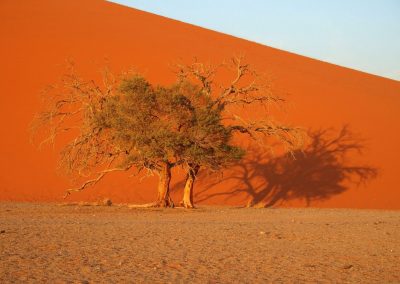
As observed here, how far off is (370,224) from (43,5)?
39.1m

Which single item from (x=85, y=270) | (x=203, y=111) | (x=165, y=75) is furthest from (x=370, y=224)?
(x=165, y=75)

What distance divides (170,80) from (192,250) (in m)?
27.9

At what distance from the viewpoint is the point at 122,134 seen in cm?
1869

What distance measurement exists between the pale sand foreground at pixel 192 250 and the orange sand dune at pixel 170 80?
27.6 ft

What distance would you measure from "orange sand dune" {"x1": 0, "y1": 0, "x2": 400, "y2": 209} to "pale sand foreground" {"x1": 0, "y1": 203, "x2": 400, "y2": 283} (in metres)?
8.40

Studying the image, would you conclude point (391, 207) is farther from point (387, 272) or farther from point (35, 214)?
point (387, 272)

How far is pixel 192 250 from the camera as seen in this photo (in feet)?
31.4

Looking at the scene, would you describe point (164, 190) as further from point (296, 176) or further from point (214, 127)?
point (296, 176)

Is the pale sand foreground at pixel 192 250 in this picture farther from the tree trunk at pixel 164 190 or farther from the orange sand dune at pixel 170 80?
the orange sand dune at pixel 170 80

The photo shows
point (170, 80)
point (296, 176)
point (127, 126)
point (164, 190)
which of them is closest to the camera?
point (127, 126)

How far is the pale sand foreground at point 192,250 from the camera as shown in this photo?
7.54 m

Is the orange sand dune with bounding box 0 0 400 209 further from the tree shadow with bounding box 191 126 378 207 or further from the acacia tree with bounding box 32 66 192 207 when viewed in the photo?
the acacia tree with bounding box 32 66 192 207

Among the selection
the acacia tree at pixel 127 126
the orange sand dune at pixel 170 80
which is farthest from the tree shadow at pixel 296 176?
the acacia tree at pixel 127 126

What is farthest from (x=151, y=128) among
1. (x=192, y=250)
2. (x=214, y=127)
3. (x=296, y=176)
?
(x=296, y=176)
